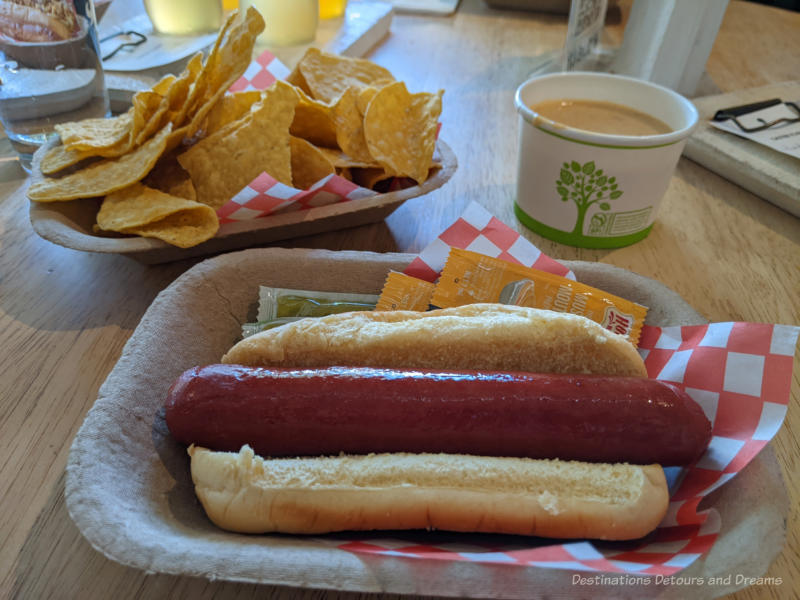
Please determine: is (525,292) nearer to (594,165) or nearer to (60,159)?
(594,165)

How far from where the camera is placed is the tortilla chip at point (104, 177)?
63.6 inches

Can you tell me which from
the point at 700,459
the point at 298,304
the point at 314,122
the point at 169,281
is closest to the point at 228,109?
the point at 314,122

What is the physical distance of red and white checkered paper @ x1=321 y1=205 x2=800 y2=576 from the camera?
931 millimetres

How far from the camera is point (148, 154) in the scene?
5.62ft

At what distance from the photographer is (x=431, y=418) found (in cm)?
113

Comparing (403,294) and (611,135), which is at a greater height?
(611,135)

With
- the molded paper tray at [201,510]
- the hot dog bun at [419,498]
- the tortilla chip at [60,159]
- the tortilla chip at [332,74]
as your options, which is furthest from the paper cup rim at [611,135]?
the tortilla chip at [60,159]

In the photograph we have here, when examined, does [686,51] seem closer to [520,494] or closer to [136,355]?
[520,494]

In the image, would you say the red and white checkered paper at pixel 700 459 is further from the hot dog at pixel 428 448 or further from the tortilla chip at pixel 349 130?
the tortilla chip at pixel 349 130

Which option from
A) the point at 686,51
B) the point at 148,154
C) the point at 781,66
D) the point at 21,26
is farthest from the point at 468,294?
the point at 781,66

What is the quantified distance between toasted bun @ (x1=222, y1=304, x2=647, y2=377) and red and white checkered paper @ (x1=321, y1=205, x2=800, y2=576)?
145 millimetres

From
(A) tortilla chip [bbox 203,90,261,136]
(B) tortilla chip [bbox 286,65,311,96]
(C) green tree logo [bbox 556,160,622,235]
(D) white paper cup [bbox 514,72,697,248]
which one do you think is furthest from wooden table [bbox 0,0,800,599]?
(B) tortilla chip [bbox 286,65,311,96]

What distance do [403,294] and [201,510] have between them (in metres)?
0.71

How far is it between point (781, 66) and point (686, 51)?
4.05ft
